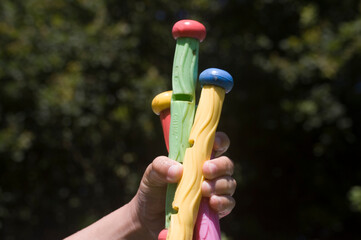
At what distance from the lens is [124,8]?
550 cm

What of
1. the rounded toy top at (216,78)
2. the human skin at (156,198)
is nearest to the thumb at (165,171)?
the human skin at (156,198)

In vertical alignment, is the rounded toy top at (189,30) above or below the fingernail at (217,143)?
above

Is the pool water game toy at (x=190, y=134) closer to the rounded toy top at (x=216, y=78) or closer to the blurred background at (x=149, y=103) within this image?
the rounded toy top at (x=216, y=78)

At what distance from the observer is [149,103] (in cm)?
485

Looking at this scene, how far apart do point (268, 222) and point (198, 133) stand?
191 inches

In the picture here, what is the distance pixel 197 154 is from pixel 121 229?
24.8 inches

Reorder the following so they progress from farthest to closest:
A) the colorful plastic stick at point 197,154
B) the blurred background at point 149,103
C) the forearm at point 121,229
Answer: the blurred background at point 149,103 < the forearm at point 121,229 < the colorful plastic stick at point 197,154

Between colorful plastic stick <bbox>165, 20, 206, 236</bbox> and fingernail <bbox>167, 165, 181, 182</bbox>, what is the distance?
0.13ft

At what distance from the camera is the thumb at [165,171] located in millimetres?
1447

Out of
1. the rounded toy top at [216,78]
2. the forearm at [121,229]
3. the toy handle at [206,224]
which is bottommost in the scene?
the forearm at [121,229]

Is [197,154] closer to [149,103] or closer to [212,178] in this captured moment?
[212,178]

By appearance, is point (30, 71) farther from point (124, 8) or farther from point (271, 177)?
point (271, 177)

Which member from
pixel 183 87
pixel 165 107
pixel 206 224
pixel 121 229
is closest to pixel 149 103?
pixel 121 229

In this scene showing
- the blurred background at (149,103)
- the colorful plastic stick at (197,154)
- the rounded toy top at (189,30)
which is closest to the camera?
the colorful plastic stick at (197,154)
